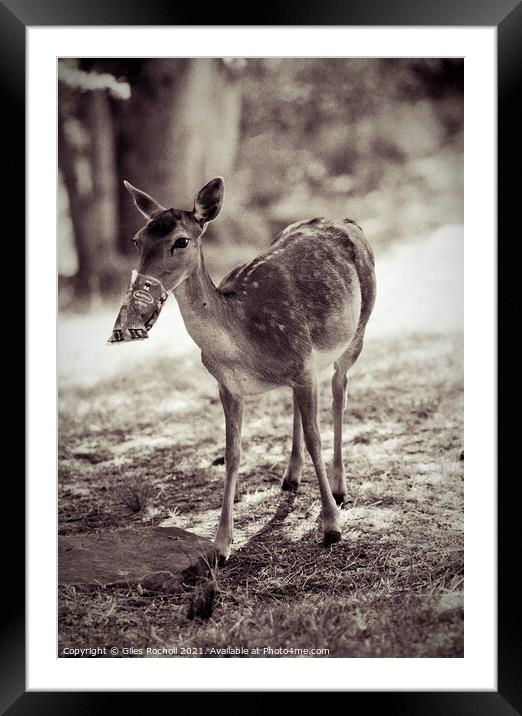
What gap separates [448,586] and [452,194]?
7.82 ft

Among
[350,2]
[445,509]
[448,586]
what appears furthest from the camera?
[445,509]

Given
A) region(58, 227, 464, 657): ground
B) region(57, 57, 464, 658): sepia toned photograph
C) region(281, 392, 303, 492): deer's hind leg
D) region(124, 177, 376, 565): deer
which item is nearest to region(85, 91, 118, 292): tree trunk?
region(57, 57, 464, 658): sepia toned photograph

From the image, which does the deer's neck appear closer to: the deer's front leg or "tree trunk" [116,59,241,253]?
the deer's front leg

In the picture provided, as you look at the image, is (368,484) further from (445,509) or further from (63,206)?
(63,206)

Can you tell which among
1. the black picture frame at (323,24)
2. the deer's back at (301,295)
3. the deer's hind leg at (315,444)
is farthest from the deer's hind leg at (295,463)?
the black picture frame at (323,24)

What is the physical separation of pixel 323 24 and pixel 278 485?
289cm

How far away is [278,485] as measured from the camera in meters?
4.61

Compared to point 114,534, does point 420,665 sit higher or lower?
lower

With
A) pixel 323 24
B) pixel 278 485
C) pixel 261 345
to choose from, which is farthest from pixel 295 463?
pixel 323 24

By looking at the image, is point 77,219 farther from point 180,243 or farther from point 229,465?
point 229,465

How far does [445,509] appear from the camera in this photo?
4.20 meters

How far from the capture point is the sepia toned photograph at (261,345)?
147 inches

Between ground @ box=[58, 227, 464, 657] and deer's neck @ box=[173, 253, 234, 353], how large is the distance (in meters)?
1.03

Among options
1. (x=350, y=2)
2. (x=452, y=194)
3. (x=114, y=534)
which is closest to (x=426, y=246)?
(x=452, y=194)
